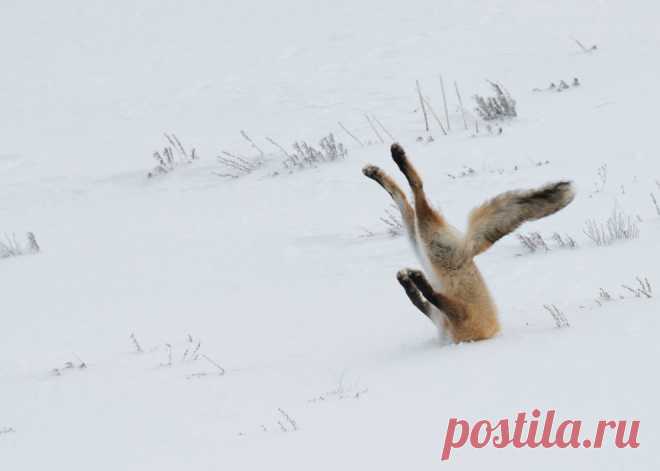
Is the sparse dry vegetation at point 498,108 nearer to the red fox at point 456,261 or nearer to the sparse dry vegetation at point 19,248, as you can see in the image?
the sparse dry vegetation at point 19,248

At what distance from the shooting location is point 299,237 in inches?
345

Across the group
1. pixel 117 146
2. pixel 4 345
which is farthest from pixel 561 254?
pixel 117 146

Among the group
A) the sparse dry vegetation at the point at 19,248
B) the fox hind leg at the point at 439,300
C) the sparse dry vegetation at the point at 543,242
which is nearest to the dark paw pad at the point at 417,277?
the fox hind leg at the point at 439,300

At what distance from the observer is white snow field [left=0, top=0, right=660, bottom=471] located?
4199 mm

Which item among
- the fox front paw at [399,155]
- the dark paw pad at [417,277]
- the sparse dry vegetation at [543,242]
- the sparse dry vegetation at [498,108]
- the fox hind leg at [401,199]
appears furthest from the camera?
the sparse dry vegetation at [498,108]

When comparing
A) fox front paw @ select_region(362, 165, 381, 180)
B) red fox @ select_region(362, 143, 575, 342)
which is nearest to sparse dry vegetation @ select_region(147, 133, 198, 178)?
fox front paw @ select_region(362, 165, 381, 180)

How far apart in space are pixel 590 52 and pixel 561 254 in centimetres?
654

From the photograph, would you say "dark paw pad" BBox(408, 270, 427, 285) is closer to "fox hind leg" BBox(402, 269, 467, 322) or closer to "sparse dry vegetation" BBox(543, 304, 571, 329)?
"fox hind leg" BBox(402, 269, 467, 322)

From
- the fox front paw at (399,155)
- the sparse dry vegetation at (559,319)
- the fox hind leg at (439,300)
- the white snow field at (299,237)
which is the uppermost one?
the fox front paw at (399,155)

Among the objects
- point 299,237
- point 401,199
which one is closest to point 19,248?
point 299,237

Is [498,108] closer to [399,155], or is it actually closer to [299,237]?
[299,237]

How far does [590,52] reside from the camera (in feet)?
41.5

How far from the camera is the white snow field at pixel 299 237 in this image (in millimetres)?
4199

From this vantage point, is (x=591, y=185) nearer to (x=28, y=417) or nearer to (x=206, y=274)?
(x=206, y=274)
